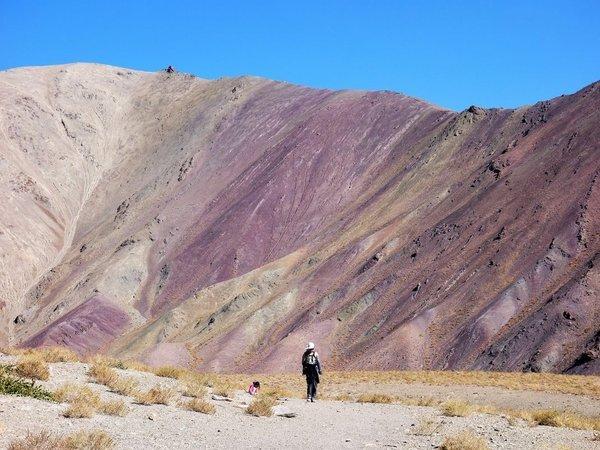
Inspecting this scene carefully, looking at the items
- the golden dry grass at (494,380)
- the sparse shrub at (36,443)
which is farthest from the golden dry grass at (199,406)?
the golden dry grass at (494,380)

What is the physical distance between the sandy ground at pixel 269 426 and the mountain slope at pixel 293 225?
74.3ft

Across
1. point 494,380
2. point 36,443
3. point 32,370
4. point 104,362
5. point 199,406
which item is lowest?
point 36,443

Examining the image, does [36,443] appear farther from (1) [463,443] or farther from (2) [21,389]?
(1) [463,443]

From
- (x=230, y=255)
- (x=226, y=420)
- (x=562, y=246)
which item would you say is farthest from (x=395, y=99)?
(x=226, y=420)

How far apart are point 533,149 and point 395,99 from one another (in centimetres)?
3328

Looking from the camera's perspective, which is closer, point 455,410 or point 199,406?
point 199,406

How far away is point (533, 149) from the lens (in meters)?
61.2

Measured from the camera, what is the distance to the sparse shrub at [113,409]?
13.7 metres

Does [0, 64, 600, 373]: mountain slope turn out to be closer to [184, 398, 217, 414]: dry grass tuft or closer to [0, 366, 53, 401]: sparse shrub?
[184, 398, 217, 414]: dry grass tuft

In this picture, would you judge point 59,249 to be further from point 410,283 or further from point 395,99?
point 410,283

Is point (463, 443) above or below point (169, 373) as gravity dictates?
below

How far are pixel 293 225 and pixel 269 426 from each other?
211 ft

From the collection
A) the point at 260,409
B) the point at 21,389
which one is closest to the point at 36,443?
the point at 21,389

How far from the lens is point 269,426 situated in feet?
50.8
